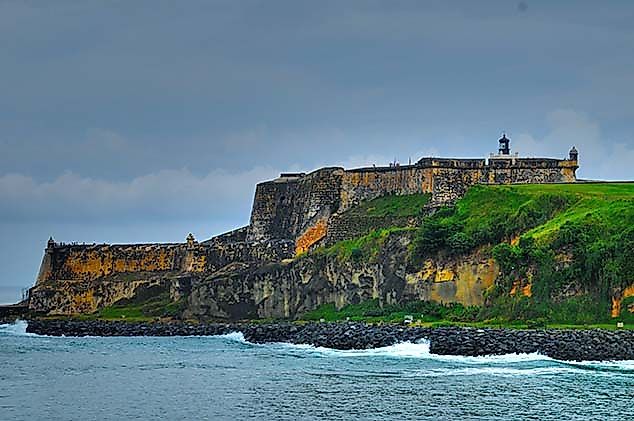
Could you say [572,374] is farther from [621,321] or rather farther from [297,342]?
[297,342]

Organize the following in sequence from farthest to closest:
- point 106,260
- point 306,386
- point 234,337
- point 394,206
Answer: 1. point 106,260
2. point 394,206
3. point 234,337
4. point 306,386

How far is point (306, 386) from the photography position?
57188 mm

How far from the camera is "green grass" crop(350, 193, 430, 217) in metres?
92.3

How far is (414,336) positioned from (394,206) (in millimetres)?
23935

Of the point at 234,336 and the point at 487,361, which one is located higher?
the point at 234,336

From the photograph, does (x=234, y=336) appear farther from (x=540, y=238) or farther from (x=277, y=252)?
(x=540, y=238)

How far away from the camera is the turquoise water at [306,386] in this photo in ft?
164

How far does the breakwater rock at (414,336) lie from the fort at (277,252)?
3682 millimetres

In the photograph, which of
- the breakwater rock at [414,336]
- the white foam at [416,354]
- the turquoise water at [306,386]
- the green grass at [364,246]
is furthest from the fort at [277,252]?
the turquoise water at [306,386]

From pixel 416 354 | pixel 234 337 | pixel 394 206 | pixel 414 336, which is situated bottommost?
pixel 416 354

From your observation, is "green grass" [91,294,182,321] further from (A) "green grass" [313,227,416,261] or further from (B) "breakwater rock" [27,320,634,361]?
(A) "green grass" [313,227,416,261]

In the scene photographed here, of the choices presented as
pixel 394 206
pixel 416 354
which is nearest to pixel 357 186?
pixel 394 206

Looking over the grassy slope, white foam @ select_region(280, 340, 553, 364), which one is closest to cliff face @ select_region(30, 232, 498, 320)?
the grassy slope

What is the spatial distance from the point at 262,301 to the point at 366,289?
8935 millimetres
